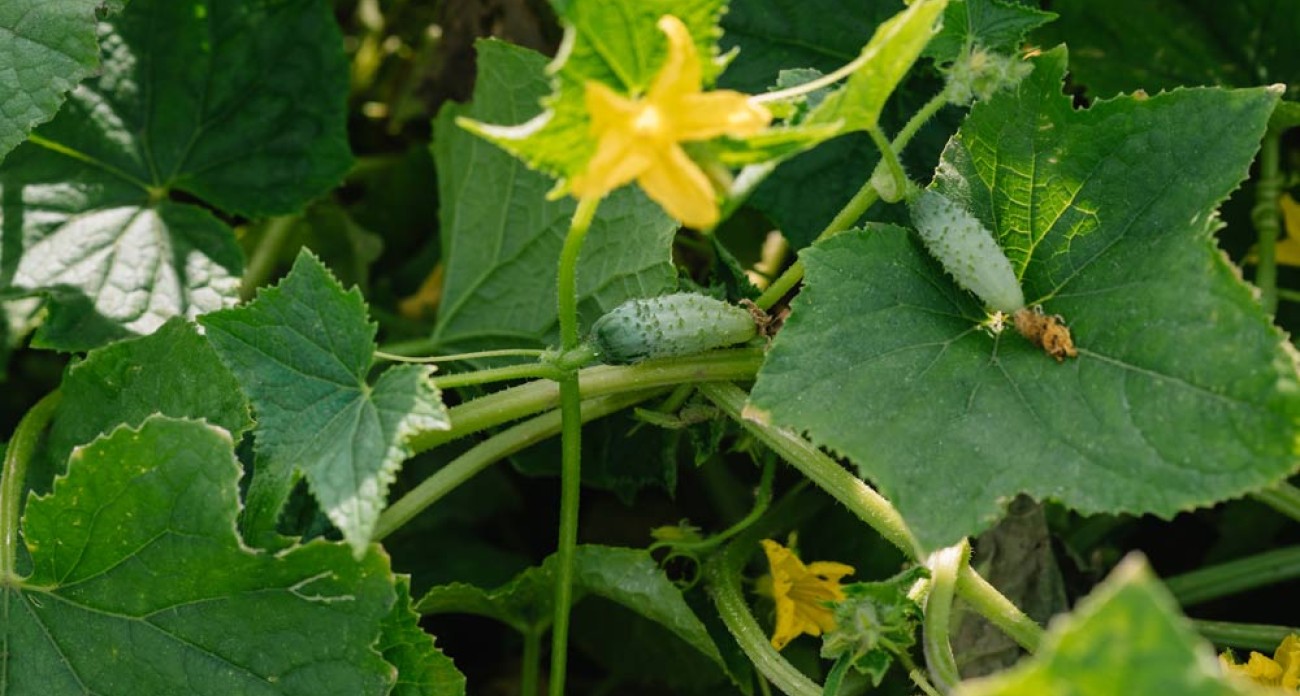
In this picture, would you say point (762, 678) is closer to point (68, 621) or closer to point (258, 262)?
point (68, 621)

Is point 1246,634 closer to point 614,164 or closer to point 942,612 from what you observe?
point 942,612

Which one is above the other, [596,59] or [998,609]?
[596,59]

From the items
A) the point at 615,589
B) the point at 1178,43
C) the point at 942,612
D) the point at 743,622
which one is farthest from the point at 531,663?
the point at 1178,43

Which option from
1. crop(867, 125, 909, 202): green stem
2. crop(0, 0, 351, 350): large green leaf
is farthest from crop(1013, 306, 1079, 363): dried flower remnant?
crop(0, 0, 351, 350): large green leaf

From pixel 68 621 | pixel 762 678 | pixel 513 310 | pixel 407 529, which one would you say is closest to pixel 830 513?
pixel 762 678

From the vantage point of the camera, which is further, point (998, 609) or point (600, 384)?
point (600, 384)

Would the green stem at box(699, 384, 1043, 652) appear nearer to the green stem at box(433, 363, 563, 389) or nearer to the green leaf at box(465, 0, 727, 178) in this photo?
the green stem at box(433, 363, 563, 389)
